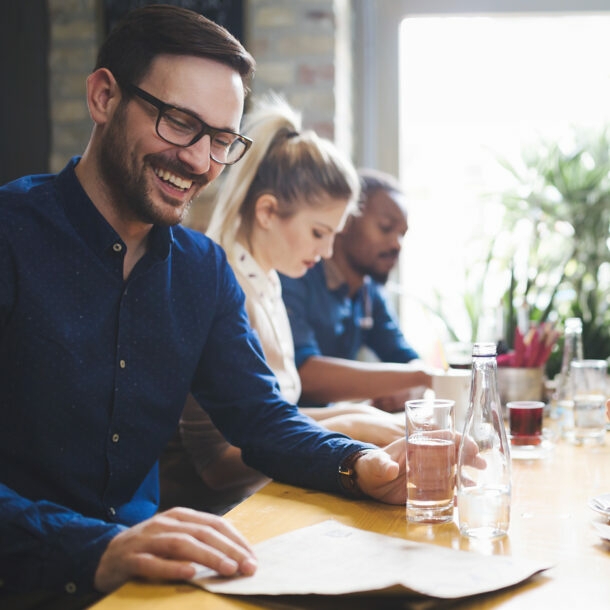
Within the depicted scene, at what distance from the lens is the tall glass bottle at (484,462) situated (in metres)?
0.98

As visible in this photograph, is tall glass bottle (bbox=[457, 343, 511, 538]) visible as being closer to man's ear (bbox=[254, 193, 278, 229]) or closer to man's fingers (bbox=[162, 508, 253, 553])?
man's fingers (bbox=[162, 508, 253, 553])

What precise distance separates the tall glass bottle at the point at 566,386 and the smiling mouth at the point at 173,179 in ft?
3.12

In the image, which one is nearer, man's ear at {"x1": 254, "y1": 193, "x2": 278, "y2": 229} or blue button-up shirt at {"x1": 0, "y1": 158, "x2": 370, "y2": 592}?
blue button-up shirt at {"x1": 0, "y1": 158, "x2": 370, "y2": 592}

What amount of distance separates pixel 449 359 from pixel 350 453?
766 mm

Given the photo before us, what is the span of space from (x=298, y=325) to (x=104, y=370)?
119 centimetres

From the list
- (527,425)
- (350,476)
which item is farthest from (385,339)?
(350,476)

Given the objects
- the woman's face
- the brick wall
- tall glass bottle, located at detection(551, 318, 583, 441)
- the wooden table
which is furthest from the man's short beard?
the brick wall

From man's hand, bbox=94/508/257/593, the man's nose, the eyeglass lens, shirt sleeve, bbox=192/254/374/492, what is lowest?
man's hand, bbox=94/508/257/593

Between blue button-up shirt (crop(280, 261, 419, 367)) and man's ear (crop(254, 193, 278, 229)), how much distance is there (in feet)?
1.43

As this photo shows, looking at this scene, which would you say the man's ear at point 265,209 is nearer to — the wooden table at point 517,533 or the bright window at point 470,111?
the wooden table at point 517,533

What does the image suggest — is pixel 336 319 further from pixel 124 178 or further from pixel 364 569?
pixel 364 569

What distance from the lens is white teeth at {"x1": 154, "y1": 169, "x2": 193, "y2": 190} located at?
1351 millimetres

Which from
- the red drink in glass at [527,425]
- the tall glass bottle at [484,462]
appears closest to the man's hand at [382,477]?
the tall glass bottle at [484,462]

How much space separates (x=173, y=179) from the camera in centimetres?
136
